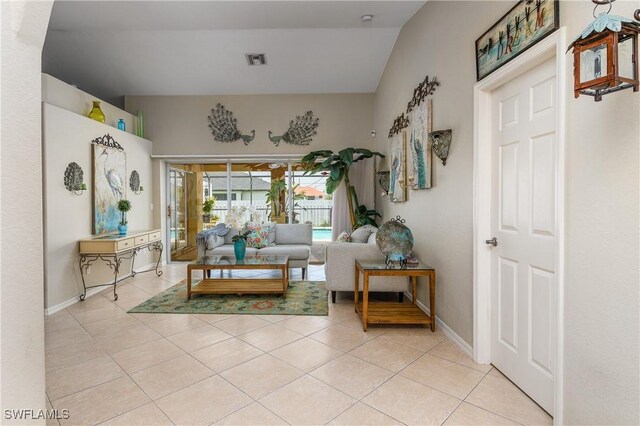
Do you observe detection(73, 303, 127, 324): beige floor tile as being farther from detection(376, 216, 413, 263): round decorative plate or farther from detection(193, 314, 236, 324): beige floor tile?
detection(376, 216, 413, 263): round decorative plate

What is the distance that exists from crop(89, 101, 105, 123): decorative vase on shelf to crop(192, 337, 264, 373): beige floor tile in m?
3.76

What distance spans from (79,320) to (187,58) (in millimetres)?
3904

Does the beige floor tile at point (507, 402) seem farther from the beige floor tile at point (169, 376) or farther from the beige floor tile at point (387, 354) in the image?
the beige floor tile at point (169, 376)

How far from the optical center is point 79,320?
3.25m

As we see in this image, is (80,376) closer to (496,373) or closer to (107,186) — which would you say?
(496,373)

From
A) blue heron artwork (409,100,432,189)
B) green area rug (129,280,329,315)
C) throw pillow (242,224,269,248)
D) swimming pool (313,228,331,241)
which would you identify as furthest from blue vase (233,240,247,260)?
swimming pool (313,228,331,241)

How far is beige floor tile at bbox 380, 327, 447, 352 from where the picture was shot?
264 centimetres

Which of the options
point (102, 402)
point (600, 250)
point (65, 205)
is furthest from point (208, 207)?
point (600, 250)

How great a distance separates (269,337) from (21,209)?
2.08m

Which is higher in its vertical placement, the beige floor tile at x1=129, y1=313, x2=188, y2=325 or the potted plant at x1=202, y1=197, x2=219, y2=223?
the potted plant at x1=202, y1=197, x2=219, y2=223

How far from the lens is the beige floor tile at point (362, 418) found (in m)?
1.70

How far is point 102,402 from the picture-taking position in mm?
1902

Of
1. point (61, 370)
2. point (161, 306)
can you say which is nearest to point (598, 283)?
point (61, 370)

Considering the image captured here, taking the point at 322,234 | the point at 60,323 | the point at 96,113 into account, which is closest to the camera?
the point at 60,323
